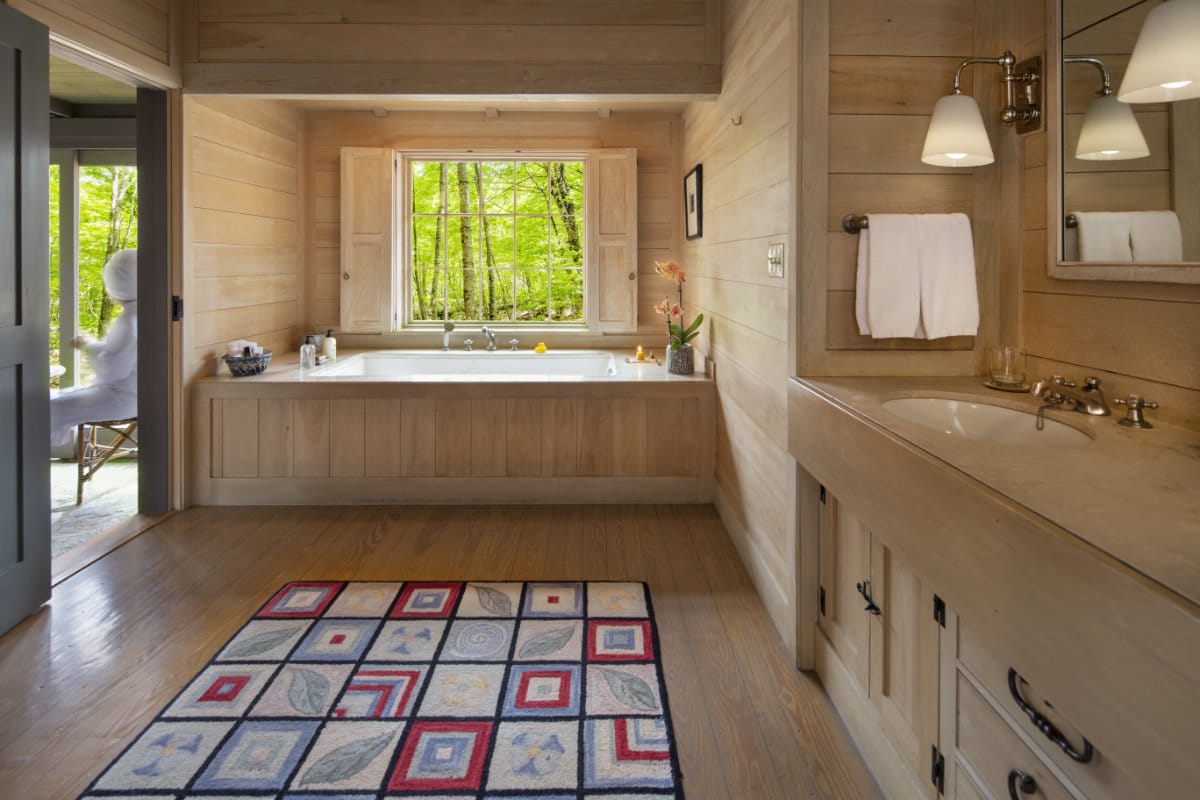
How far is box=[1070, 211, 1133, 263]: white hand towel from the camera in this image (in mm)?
1640

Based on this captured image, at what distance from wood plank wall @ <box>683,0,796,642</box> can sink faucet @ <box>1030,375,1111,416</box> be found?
0.74m

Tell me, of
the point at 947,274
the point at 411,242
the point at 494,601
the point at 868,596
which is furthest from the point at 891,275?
the point at 411,242

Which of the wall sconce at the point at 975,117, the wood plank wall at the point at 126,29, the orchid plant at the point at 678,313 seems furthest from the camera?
the orchid plant at the point at 678,313

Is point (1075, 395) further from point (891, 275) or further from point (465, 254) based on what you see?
point (465, 254)

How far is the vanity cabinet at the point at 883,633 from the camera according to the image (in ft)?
5.11

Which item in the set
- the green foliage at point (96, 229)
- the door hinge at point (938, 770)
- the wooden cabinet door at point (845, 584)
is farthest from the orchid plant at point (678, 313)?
the green foliage at point (96, 229)

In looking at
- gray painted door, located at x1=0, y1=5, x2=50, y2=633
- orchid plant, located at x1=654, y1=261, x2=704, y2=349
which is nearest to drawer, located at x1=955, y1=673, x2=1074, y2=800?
gray painted door, located at x1=0, y1=5, x2=50, y2=633

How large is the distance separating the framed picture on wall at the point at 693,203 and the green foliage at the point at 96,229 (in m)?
3.65

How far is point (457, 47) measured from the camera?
376cm

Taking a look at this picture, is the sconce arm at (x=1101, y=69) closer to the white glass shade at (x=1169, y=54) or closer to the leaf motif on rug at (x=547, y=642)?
the white glass shade at (x=1169, y=54)

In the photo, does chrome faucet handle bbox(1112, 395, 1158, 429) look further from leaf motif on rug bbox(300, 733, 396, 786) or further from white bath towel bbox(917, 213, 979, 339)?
leaf motif on rug bbox(300, 733, 396, 786)

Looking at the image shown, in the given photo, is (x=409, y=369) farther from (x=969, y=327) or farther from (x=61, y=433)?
(x=969, y=327)

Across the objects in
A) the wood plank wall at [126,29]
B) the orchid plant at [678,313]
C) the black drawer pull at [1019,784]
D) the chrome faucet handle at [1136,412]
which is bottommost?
the black drawer pull at [1019,784]

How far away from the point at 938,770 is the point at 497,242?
15.0ft
